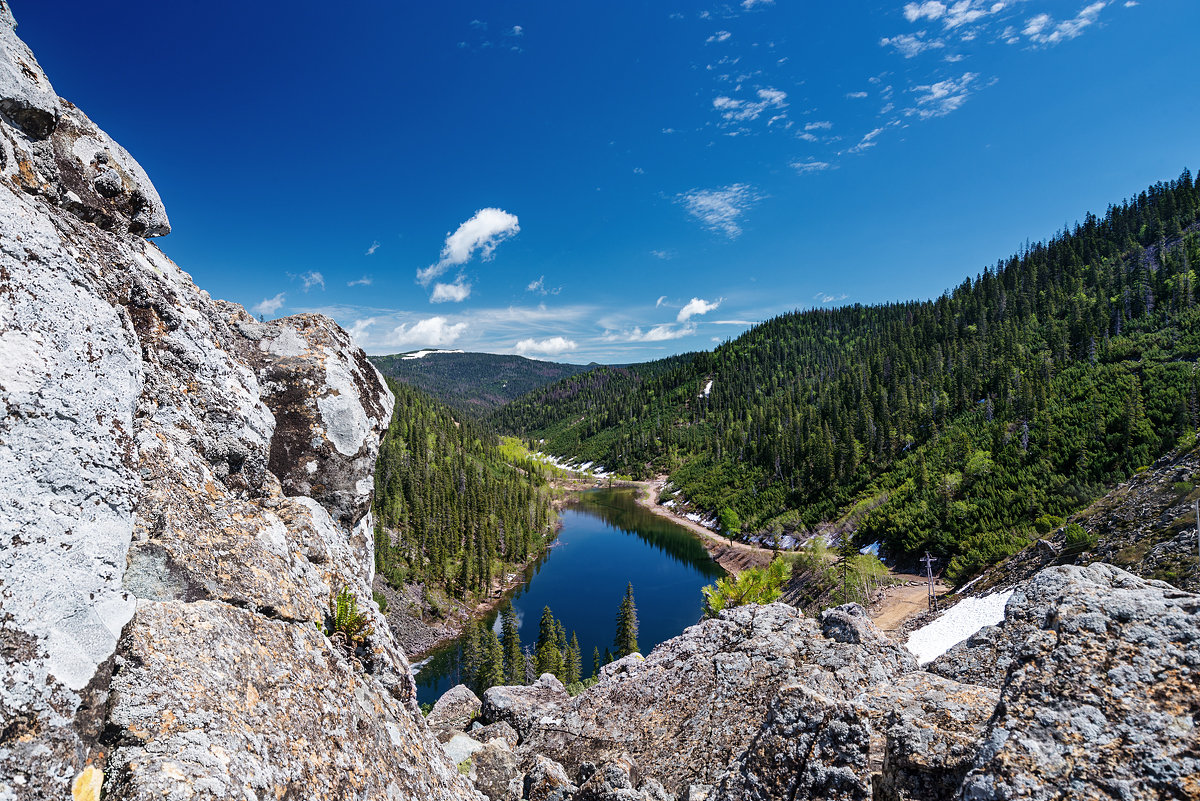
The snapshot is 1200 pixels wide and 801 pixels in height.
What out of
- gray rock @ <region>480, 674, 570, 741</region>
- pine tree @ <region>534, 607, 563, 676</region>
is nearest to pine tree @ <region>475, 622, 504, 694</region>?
pine tree @ <region>534, 607, 563, 676</region>

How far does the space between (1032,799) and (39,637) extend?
674 centimetres

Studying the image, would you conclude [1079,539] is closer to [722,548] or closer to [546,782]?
[546,782]

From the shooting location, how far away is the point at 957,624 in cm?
2911

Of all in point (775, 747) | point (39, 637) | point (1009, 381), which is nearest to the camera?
point (39, 637)

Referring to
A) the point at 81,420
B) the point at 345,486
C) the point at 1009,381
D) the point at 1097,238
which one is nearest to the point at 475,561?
the point at 345,486

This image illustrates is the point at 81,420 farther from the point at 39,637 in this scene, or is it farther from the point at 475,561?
the point at 475,561

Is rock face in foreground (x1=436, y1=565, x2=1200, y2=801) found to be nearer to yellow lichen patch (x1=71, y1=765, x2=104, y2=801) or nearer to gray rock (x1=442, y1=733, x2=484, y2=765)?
gray rock (x1=442, y1=733, x2=484, y2=765)

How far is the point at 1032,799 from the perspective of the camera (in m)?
3.35

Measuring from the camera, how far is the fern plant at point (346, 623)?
22.0ft

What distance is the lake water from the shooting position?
57.1 m

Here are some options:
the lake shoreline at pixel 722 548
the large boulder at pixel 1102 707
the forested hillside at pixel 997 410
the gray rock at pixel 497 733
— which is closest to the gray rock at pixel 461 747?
the gray rock at pixel 497 733

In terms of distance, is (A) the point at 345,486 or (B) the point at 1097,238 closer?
(A) the point at 345,486

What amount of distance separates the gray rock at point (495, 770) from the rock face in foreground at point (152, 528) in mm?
6124

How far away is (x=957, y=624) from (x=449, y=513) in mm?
76334
